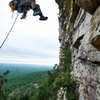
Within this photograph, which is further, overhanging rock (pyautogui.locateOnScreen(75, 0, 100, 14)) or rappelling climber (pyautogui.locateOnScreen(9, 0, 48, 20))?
rappelling climber (pyautogui.locateOnScreen(9, 0, 48, 20))

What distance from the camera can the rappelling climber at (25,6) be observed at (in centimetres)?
836

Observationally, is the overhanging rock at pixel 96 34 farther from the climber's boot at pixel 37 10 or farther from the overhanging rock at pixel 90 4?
the climber's boot at pixel 37 10

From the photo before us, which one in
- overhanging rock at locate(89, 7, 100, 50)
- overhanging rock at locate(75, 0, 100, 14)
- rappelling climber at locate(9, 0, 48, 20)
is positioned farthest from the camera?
rappelling climber at locate(9, 0, 48, 20)

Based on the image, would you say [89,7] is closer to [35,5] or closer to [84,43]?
[84,43]

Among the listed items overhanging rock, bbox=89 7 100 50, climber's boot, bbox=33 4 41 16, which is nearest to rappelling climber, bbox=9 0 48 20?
climber's boot, bbox=33 4 41 16

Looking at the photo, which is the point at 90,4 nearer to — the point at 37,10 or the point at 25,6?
the point at 37,10

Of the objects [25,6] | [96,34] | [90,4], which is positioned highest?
[25,6]

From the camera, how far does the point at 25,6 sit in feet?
28.1

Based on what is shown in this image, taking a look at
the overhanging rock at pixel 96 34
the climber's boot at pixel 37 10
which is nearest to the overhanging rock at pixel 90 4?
the overhanging rock at pixel 96 34

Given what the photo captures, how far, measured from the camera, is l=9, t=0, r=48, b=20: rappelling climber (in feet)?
27.4

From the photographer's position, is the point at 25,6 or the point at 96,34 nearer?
the point at 96,34

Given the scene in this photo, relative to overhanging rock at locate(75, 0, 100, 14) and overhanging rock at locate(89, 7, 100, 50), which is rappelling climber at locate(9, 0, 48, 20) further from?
overhanging rock at locate(89, 7, 100, 50)

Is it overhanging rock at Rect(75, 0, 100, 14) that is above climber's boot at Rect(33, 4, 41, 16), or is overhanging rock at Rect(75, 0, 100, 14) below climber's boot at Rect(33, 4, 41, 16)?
below

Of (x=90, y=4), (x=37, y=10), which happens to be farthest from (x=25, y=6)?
(x=90, y=4)
